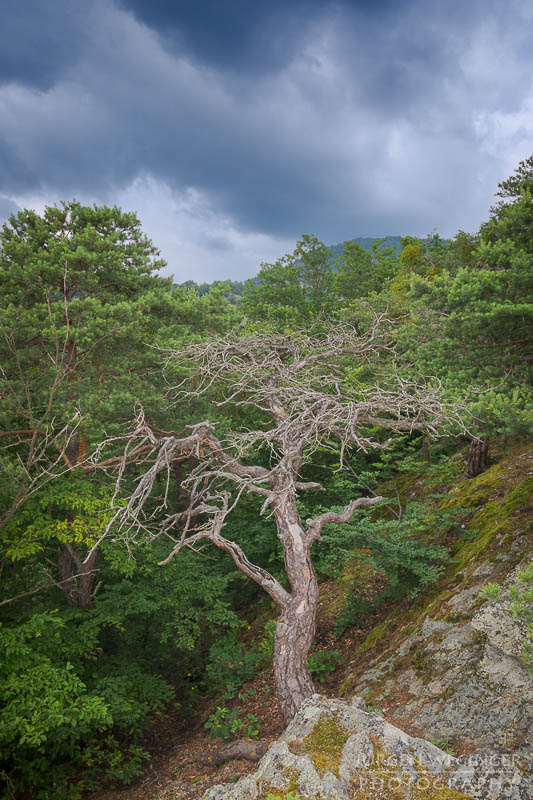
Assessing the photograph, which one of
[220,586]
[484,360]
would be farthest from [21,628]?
[484,360]

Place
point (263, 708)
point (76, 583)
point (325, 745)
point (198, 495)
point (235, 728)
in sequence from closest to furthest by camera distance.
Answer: point (325, 745), point (235, 728), point (198, 495), point (263, 708), point (76, 583)

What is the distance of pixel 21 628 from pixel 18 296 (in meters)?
5.24

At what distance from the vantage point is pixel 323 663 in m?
6.42

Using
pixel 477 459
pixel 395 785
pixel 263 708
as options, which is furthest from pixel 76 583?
pixel 477 459

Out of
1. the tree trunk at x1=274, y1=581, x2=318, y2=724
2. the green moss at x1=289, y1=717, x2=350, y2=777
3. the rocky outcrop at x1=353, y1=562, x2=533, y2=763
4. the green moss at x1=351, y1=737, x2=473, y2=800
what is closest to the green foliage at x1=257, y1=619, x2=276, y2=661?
the tree trunk at x1=274, y1=581, x2=318, y2=724

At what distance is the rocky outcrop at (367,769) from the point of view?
251 cm

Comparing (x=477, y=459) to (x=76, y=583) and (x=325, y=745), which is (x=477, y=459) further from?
(x=76, y=583)

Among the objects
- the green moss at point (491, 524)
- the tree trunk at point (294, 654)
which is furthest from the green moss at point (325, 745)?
the green moss at point (491, 524)

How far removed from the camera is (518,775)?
8.44 feet

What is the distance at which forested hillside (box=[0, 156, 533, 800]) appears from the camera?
5.25 meters

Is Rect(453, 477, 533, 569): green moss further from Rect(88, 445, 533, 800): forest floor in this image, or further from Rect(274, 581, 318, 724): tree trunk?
Rect(274, 581, 318, 724): tree trunk

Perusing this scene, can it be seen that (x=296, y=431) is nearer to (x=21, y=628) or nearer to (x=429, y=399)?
(x=429, y=399)

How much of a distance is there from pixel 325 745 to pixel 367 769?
1.12 ft

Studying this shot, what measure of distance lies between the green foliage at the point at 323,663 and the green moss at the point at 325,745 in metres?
3.39
